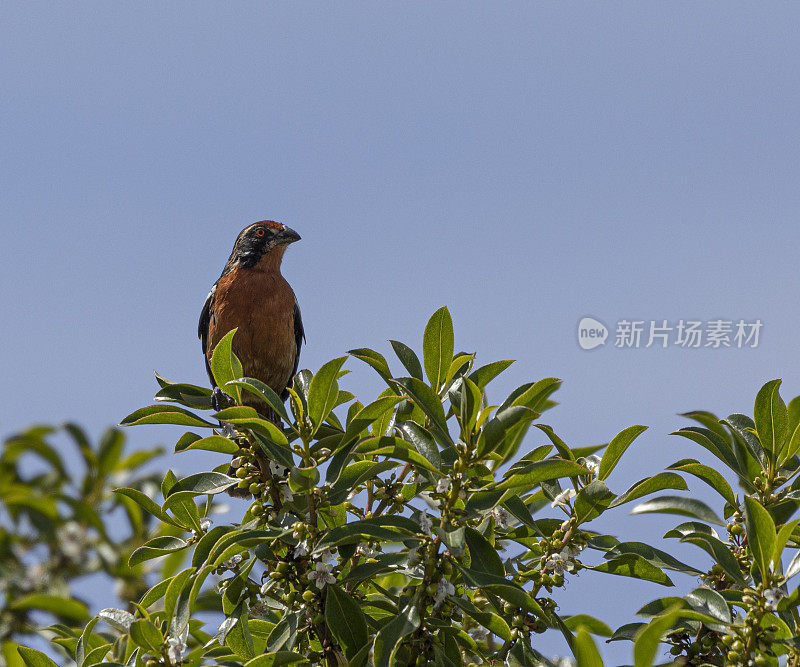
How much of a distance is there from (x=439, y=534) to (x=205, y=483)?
1055 millimetres

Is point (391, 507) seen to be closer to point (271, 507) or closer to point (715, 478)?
point (271, 507)

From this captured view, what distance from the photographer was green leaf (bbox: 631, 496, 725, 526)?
3020 millimetres

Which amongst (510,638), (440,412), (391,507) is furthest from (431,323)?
(510,638)

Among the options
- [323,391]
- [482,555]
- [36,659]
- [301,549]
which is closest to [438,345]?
[323,391]

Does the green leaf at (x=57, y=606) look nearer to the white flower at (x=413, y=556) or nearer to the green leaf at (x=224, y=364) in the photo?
the green leaf at (x=224, y=364)

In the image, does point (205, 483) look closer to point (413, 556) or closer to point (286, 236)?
point (413, 556)

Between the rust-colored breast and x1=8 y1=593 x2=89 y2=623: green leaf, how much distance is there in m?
1.70

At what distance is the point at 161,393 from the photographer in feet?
11.8

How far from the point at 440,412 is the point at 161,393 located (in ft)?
4.20

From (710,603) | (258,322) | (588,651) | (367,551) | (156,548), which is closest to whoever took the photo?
(588,651)

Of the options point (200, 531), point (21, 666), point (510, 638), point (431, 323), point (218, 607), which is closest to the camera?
point (510, 638)

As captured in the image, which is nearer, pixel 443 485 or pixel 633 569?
pixel 443 485

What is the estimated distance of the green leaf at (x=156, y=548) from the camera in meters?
3.47

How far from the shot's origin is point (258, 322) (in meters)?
5.33
